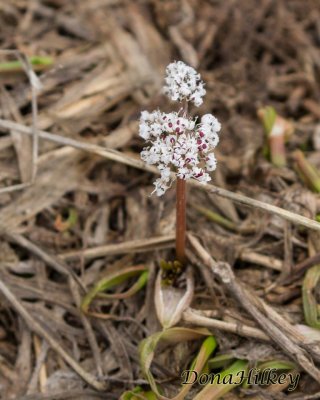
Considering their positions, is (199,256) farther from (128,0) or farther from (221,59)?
(128,0)

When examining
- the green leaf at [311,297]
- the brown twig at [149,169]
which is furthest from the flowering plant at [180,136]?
the green leaf at [311,297]

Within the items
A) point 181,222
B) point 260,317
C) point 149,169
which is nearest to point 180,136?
point 181,222

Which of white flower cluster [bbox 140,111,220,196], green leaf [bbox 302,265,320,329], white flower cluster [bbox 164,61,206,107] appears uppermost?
white flower cluster [bbox 164,61,206,107]

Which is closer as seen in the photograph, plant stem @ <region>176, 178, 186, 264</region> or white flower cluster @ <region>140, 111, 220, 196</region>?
white flower cluster @ <region>140, 111, 220, 196</region>

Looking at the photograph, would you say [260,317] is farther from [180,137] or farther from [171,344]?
[180,137]

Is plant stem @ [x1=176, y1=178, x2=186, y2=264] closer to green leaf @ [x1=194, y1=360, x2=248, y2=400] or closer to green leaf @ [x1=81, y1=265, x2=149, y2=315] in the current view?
green leaf @ [x1=81, y1=265, x2=149, y2=315]

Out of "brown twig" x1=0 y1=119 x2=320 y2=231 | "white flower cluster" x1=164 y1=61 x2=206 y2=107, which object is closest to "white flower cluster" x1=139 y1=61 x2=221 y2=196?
"white flower cluster" x1=164 y1=61 x2=206 y2=107
